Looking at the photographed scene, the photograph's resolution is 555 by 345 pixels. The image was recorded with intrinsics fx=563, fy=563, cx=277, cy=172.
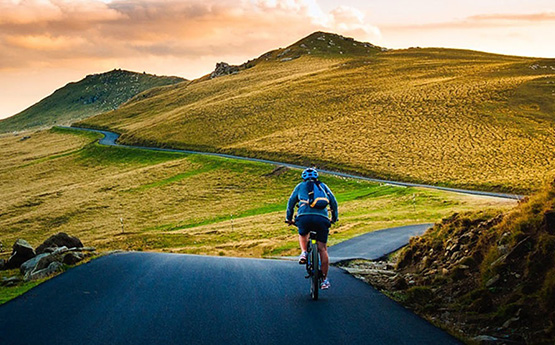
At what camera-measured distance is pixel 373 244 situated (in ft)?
87.4

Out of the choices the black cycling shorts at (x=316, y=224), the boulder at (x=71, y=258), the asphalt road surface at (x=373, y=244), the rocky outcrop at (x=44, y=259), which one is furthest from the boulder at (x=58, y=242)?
the black cycling shorts at (x=316, y=224)

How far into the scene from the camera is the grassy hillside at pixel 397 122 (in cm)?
6931

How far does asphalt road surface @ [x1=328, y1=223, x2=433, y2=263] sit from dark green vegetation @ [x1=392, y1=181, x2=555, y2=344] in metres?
7.22

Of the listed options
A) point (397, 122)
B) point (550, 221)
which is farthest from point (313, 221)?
point (397, 122)

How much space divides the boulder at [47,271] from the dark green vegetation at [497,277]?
10034 mm

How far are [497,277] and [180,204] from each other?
178 ft

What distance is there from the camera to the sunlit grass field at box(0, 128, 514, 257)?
38312 mm

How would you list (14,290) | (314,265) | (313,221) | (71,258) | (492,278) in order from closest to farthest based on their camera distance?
(492,278)
(314,265)
(313,221)
(14,290)
(71,258)

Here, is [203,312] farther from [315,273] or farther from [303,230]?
[303,230]

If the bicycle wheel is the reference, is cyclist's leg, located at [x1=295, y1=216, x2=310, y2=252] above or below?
above

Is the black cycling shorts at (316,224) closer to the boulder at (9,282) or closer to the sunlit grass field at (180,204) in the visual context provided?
the boulder at (9,282)

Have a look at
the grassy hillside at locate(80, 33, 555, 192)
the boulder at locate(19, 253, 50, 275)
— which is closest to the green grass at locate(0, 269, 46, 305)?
the boulder at locate(19, 253, 50, 275)

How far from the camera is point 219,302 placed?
1114cm

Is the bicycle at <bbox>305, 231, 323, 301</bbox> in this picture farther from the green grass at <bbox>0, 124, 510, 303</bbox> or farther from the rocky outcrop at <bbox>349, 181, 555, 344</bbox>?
the green grass at <bbox>0, 124, 510, 303</bbox>
